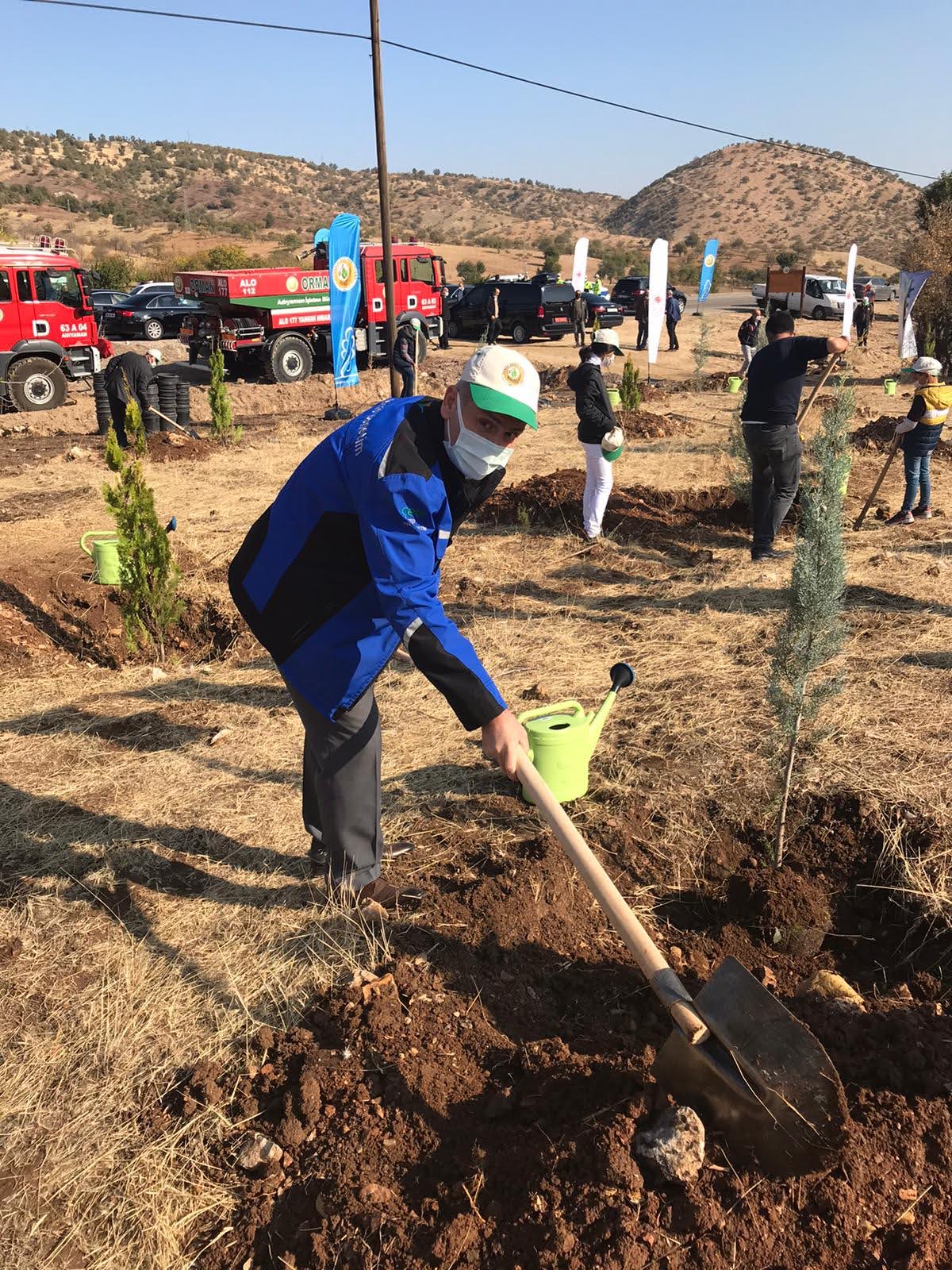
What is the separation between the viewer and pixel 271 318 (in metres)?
17.2

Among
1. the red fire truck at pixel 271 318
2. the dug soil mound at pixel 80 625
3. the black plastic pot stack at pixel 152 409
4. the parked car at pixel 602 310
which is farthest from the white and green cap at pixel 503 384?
the parked car at pixel 602 310

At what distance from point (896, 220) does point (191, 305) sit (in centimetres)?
6813

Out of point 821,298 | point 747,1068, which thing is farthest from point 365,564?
point 821,298

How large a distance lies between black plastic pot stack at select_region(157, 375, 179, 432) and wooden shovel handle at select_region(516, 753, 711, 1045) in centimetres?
1156

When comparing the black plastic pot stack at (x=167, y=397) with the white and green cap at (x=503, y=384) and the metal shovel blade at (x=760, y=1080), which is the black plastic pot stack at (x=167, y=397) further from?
the metal shovel blade at (x=760, y=1080)

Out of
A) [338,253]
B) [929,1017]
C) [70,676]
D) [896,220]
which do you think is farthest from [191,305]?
[896,220]

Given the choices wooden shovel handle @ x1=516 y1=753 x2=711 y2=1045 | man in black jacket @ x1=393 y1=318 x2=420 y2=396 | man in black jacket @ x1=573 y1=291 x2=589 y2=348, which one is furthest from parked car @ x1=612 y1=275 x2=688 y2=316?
wooden shovel handle @ x1=516 y1=753 x2=711 y2=1045

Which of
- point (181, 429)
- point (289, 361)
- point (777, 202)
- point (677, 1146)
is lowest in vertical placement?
point (677, 1146)

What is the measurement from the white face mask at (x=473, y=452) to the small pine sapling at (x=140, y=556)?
331 cm

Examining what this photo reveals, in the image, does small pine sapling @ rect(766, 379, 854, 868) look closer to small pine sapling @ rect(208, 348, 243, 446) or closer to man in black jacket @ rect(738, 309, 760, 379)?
small pine sapling @ rect(208, 348, 243, 446)

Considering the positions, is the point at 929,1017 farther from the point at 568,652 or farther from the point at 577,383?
the point at 577,383

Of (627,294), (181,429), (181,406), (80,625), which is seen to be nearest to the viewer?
(80,625)

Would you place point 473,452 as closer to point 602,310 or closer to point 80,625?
point 80,625

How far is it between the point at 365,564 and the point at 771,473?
4992mm
